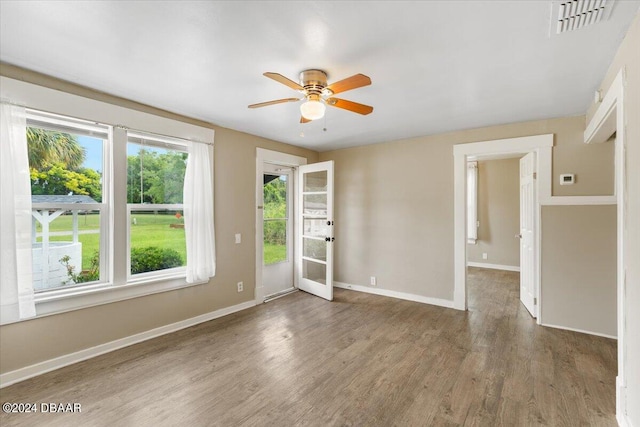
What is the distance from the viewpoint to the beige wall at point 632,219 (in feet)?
5.18

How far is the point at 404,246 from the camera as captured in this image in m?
4.45

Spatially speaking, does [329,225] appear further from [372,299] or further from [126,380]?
[126,380]

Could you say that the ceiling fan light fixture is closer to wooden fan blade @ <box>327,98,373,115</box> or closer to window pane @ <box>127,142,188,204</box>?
wooden fan blade @ <box>327,98,373,115</box>

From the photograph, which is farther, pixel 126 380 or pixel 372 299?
pixel 372 299

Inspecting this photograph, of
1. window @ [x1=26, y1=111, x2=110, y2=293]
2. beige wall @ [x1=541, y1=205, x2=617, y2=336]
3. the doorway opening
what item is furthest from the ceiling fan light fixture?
the doorway opening

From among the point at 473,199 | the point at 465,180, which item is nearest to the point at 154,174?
the point at 465,180

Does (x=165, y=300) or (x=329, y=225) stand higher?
(x=329, y=225)

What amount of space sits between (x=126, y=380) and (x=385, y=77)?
3.19 metres

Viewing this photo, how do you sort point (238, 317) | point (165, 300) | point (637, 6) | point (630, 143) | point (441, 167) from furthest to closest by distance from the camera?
point (441, 167)
point (238, 317)
point (165, 300)
point (630, 143)
point (637, 6)

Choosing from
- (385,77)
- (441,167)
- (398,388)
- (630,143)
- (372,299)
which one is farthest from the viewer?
(372,299)

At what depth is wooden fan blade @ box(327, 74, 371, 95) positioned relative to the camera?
1921 mm

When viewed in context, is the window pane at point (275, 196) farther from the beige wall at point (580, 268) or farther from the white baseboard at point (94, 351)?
the beige wall at point (580, 268)

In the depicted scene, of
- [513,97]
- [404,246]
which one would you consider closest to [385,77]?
[513,97]

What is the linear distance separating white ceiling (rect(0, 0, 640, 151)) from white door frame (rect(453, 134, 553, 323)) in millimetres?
519
